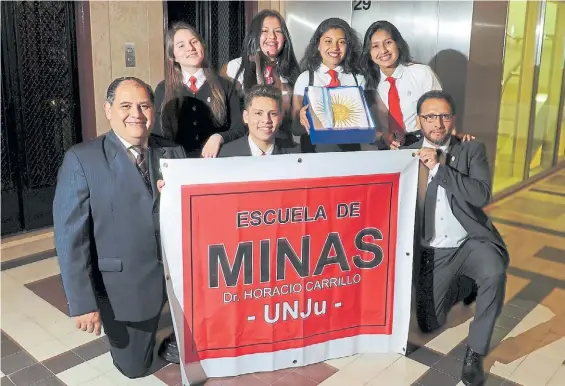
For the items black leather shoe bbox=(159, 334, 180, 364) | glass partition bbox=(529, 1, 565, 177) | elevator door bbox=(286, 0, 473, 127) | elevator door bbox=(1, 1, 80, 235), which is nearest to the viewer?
black leather shoe bbox=(159, 334, 180, 364)

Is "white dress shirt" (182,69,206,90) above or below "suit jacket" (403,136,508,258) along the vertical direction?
above

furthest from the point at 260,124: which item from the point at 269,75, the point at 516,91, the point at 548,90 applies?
the point at 548,90

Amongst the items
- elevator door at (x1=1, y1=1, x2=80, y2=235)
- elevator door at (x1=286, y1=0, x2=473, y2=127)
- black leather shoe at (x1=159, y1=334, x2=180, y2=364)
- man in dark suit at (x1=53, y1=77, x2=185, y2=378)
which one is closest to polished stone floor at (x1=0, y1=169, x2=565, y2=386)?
black leather shoe at (x1=159, y1=334, x2=180, y2=364)

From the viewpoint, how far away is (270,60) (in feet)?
11.0

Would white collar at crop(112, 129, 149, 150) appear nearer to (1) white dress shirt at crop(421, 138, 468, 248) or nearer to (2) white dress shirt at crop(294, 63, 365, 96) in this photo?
(2) white dress shirt at crop(294, 63, 365, 96)

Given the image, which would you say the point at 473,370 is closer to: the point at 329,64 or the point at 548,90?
the point at 329,64

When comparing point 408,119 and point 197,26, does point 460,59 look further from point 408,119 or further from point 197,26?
point 197,26

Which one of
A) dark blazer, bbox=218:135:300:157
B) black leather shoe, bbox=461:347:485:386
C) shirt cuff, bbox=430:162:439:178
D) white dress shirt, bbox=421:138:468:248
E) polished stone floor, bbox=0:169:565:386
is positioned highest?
dark blazer, bbox=218:135:300:157

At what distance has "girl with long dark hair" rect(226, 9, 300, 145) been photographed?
10.8 feet

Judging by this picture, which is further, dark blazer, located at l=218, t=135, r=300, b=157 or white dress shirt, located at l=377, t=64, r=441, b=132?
white dress shirt, located at l=377, t=64, r=441, b=132

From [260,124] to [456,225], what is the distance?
1.18m

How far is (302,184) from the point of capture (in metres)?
2.54

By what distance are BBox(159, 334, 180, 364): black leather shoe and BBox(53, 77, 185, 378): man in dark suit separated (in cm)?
26

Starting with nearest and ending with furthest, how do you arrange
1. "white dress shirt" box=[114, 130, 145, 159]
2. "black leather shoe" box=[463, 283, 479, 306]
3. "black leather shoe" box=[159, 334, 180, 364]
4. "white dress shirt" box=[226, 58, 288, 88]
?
"white dress shirt" box=[114, 130, 145, 159]
"black leather shoe" box=[159, 334, 180, 364]
"white dress shirt" box=[226, 58, 288, 88]
"black leather shoe" box=[463, 283, 479, 306]
